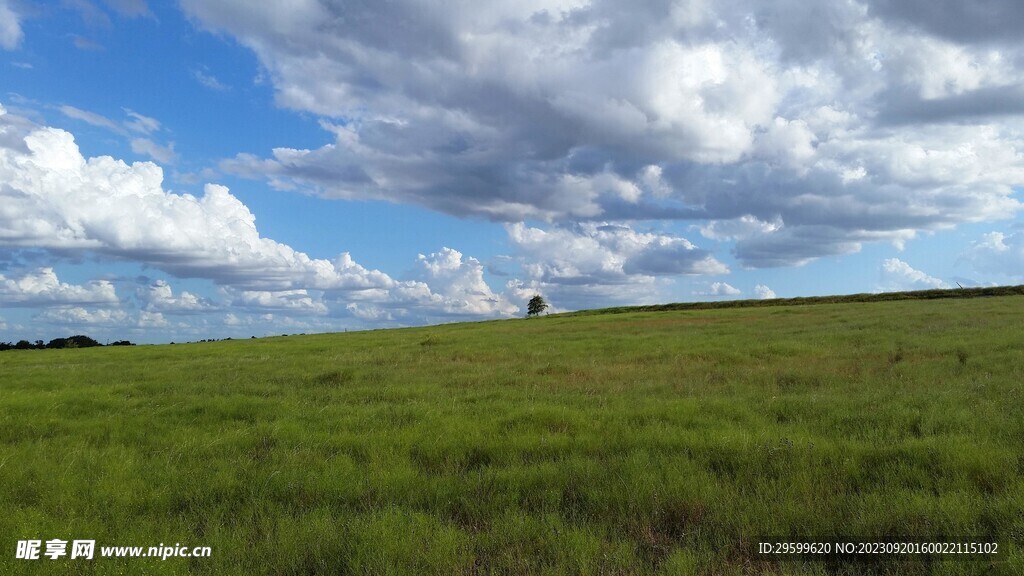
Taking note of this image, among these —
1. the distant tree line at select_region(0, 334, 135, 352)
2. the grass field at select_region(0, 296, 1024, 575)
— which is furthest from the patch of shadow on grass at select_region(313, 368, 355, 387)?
the distant tree line at select_region(0, 334, 135, 352)

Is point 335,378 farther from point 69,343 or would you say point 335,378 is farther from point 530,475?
point 69,343

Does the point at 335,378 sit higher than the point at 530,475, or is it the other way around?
the point at 335,378

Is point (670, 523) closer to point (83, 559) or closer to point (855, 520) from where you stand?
point (855, 520)

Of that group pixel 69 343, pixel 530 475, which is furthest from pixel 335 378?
pixel 69 343

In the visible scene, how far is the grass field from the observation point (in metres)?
5.02

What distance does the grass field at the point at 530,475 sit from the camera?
198 inches

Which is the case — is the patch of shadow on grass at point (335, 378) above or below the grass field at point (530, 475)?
above

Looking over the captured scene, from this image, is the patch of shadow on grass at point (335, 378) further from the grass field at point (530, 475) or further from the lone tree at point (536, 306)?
the lone tree at point (536, 306)

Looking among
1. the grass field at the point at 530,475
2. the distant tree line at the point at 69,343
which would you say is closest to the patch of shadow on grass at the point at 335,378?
the grass field at the point at 530,475

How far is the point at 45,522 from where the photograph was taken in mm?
5742

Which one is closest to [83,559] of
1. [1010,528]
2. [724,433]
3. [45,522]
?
[45,522]

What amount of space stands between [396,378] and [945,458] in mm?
13138

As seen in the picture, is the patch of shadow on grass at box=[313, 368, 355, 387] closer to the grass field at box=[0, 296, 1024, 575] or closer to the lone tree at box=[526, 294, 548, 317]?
the grass field at box=[0, 296, 1024, 575]

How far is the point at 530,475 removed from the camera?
6.82 metres
